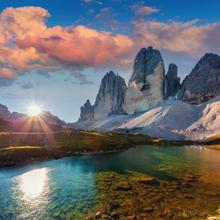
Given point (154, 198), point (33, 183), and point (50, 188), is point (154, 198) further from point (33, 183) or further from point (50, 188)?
point (33, 183)

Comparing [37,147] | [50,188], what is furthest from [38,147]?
[50,188]

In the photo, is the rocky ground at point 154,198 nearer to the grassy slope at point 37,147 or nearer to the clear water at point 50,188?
the clear water at point 50,188

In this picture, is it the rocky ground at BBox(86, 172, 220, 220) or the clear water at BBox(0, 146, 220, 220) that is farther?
the clear water at BBox(0, 146, 220, 220)

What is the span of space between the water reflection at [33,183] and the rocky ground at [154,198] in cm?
1115

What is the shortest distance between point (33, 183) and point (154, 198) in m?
26.7

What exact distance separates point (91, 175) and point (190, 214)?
1325 inches

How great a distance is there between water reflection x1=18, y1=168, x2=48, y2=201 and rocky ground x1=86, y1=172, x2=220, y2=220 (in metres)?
11.2

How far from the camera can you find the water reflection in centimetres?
4691

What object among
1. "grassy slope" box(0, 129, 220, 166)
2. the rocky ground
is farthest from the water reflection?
"grassy slope" box(0, 129, 220, 166)

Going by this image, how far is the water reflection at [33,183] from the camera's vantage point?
46.9 m

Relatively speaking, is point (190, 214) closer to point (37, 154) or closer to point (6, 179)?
point (6, 179)

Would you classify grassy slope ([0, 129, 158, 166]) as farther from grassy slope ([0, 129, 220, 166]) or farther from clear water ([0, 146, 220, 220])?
clear water ([0, 146, 220, 220])

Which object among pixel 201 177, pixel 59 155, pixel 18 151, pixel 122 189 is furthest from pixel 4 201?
pixel 59 155

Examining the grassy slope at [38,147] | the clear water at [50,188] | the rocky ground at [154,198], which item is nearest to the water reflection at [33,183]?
the clear water at [50,188]
